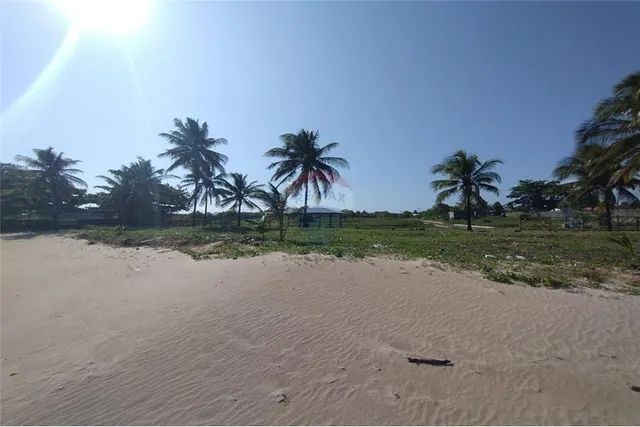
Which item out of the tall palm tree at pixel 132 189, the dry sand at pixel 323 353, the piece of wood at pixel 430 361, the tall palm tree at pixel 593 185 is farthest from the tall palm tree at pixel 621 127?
the tall palm tree at pixel 132 189

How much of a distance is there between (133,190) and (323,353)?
3783 cm

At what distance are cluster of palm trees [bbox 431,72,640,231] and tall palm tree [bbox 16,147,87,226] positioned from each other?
39445 mm

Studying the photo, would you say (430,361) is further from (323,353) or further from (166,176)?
(166,176)

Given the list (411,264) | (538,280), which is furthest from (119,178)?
(538,280)

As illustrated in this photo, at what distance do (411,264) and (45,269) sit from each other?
14.8m

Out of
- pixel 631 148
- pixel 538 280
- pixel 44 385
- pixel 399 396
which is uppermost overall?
pixel 631 148

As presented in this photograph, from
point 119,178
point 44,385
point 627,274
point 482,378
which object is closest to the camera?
point 482,378

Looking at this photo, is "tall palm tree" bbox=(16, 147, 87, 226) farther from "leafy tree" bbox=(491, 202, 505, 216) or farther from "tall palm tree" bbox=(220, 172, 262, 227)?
"leafy tree" bbox=(491, 202, 505, 216)

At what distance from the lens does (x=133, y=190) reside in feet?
118

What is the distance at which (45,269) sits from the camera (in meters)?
13.4

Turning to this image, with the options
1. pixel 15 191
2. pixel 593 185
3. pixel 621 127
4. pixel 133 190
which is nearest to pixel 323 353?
pixel 621 127

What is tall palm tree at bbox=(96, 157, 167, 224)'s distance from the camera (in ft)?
119

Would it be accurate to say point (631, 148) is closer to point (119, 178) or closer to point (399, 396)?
point (399, 396)

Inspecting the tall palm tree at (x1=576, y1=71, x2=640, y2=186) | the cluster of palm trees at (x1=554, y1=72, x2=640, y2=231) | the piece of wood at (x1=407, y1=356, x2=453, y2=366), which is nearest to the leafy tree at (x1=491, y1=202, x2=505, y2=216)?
the cluster of palm trees at (x1=554, y1=72, x2=640, y2=231)
